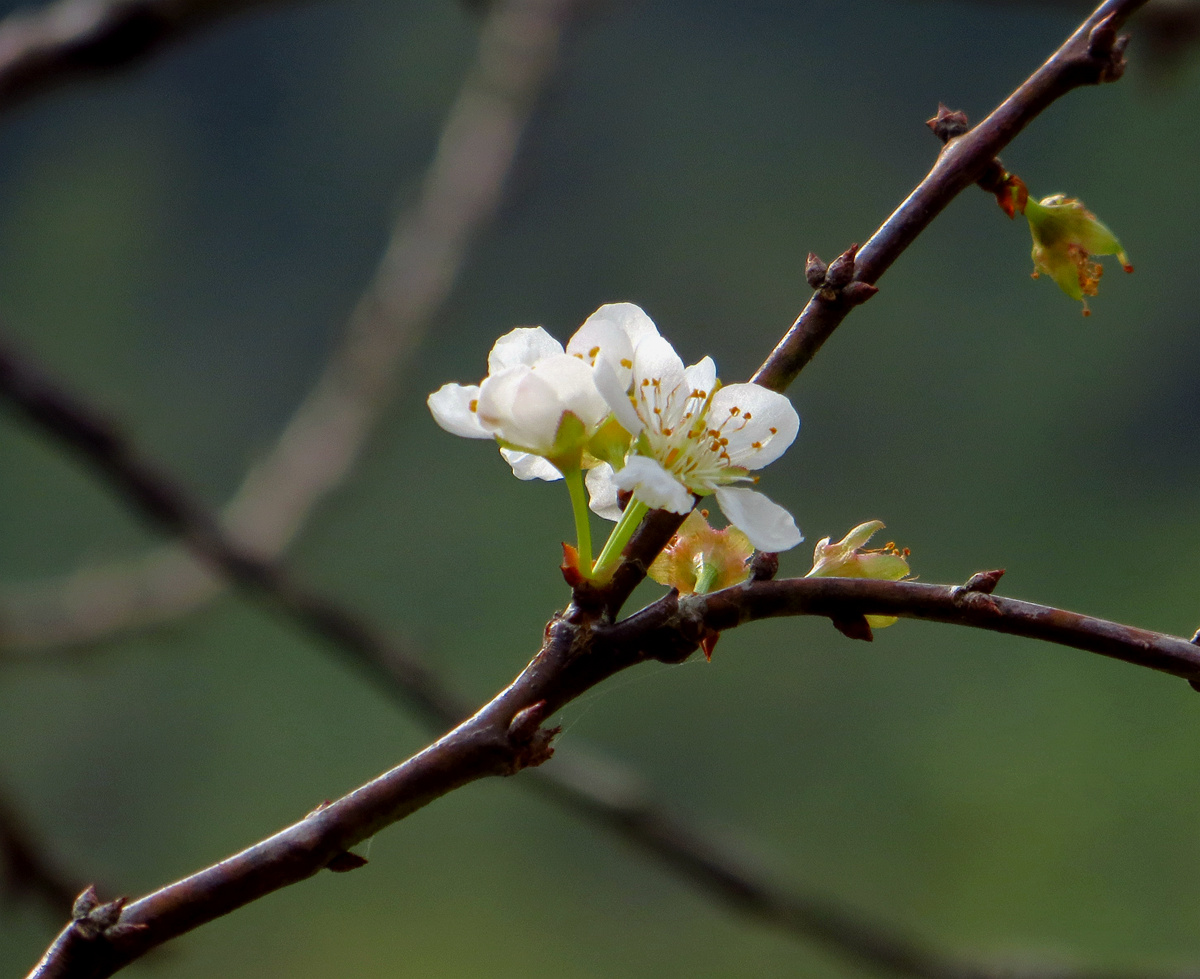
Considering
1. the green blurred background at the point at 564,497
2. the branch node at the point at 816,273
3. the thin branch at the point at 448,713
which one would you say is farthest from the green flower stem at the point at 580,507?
the green blurred background at the point at 564,497

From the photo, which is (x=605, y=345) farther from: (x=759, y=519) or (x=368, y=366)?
(x=368, y=366)

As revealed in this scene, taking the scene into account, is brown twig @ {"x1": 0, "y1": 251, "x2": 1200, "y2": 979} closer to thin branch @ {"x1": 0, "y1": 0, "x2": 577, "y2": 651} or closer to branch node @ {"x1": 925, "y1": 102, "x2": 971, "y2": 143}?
thin branch @ {"x1": 0, "y1": 0, "x2": 577, "y2": 651}

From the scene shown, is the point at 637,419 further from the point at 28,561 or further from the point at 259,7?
the point at 28,561

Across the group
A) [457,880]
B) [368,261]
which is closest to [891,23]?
[368,261]

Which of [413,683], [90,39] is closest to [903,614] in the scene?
[413,683]

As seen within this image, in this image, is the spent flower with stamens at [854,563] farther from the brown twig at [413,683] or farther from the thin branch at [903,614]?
the brown twig at [413,683]

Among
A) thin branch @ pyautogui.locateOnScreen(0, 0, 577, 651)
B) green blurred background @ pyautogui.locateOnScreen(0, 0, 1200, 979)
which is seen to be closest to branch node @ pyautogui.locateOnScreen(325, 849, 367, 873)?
thin branch @ pyautogui.locateOnScreen(0, 0, 577, 651)
